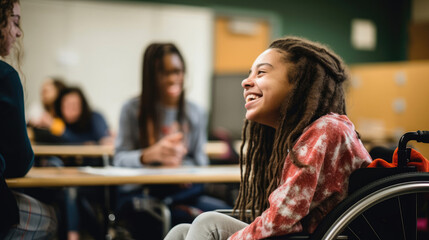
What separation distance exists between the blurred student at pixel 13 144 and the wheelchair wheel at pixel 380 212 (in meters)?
0.80

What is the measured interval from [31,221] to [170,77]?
109 centimetres

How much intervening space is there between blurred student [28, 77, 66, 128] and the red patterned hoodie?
3844 millimetres

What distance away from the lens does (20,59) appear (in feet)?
4.43

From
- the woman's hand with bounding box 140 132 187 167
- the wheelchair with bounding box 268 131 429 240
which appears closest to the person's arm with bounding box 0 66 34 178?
the wheelchair with bounding box 268 131 429 240

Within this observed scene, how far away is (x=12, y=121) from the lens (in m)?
1.24

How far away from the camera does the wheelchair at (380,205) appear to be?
101 cm

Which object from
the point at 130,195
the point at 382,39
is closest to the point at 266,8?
the point at 382,39

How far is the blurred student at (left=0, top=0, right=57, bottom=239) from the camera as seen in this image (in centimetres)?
123

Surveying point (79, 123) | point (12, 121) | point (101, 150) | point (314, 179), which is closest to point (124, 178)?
point (12, 121)

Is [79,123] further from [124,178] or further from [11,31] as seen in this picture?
[11,31]

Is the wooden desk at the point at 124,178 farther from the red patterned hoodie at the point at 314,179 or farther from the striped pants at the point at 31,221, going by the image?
the red patterned hoodie at the point at 314,179

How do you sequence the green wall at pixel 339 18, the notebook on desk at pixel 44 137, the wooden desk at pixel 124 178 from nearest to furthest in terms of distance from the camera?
the wooden desk at pixel 124 178 < the notebook on desk at pixel 44 137 < the green wall at pixel 339 18

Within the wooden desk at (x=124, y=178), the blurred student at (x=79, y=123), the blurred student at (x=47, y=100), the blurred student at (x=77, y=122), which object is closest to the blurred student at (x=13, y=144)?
the wooden desk at (x=124, y=178)

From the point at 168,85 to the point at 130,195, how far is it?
57cm
